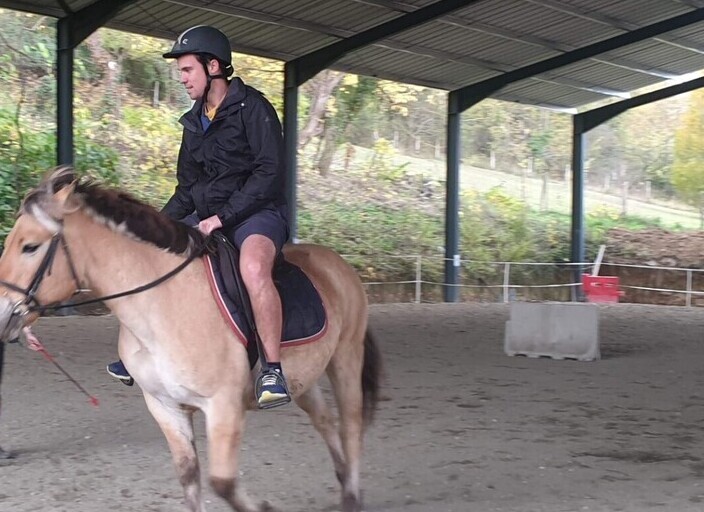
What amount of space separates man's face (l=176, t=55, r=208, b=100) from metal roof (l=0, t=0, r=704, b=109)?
9507 mm

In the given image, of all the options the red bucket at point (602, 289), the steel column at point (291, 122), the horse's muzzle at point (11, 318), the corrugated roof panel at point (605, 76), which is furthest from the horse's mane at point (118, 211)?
the red bucket at point (602, 289)

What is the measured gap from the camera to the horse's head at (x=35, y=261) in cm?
321

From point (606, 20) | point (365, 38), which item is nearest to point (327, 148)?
point (365, 38)

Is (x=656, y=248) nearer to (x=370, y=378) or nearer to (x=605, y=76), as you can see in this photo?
(x=605, y=76)

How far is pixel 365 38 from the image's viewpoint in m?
15.2

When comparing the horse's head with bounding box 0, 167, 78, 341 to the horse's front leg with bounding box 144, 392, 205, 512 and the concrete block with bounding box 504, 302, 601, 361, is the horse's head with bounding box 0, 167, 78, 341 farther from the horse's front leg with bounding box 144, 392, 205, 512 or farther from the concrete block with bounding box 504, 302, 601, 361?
the concrete block with bounding box 504, 302, 601, 361

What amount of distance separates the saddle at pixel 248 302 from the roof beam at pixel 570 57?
14.5 metres

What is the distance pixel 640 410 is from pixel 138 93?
18267 millimetres

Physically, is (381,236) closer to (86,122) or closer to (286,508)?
(86,122)

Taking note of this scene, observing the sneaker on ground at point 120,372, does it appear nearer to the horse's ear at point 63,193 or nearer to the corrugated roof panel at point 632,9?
the horse's ear at point 63,193

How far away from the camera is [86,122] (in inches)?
808

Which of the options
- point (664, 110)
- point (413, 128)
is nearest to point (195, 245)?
point (413, 128)

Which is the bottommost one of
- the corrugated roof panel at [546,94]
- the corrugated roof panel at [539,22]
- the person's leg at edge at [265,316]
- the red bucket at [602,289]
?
the red bucket at [602,289]

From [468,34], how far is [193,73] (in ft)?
42.9
